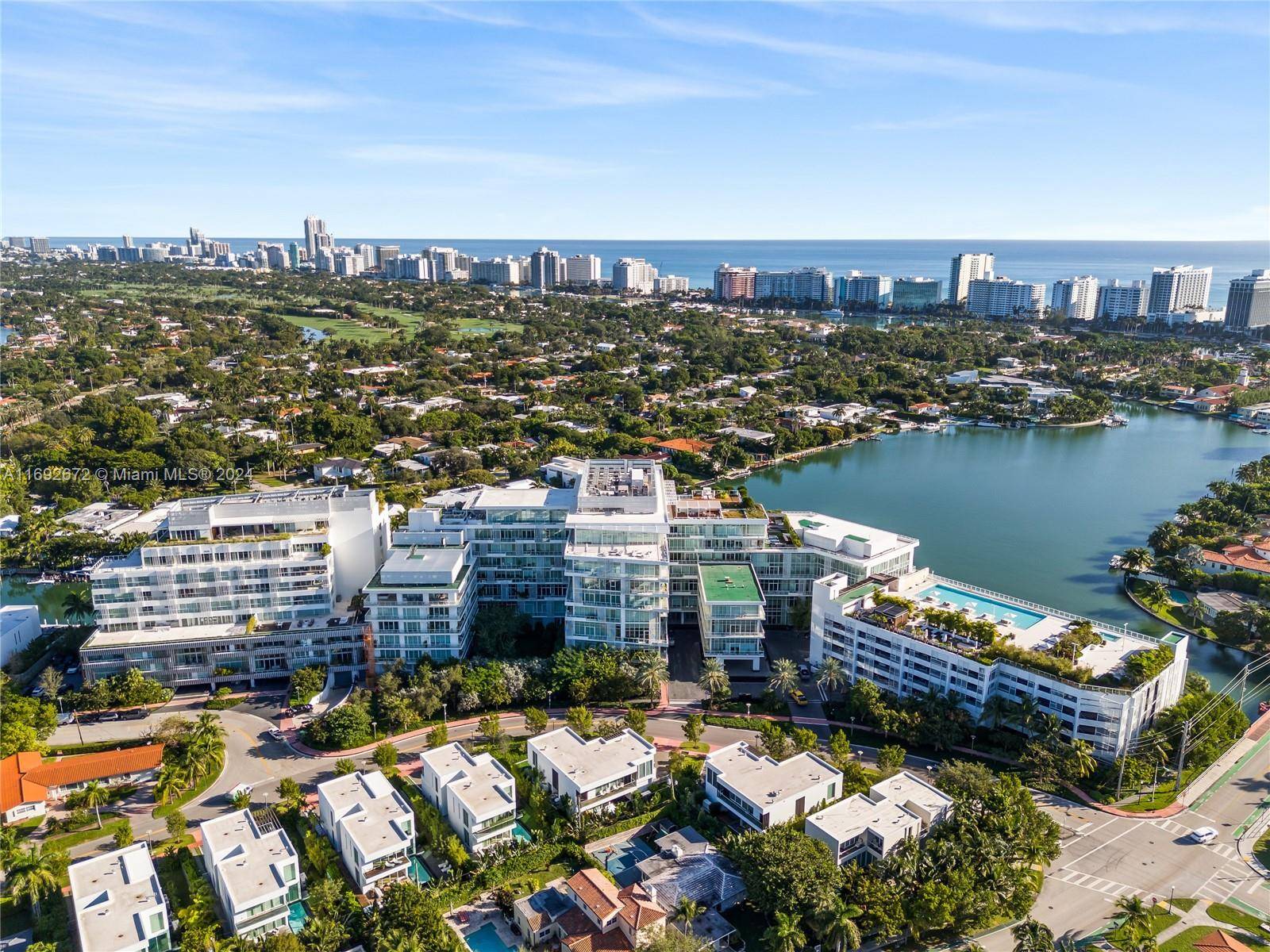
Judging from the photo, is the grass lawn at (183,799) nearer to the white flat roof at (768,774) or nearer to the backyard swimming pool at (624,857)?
the backyard swimming pool at (624,857)

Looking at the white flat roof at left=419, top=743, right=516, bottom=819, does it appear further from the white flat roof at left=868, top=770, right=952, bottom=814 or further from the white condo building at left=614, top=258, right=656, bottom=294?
the white condo building at left=614, top=258, right=656, bottom=294

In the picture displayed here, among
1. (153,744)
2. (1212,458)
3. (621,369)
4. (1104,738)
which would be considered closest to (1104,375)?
(1212,458)

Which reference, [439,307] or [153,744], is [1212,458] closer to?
[153,744]

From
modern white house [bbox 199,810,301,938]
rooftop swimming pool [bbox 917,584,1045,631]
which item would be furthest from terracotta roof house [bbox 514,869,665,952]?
rooftop swimming pool [bbox 917,584,1045,631]

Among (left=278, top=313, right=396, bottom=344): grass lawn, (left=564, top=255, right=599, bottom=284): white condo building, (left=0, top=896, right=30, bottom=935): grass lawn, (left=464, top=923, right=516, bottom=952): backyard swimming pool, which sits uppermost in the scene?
(left=564, top=255, right=599, bottom=284): white condo building

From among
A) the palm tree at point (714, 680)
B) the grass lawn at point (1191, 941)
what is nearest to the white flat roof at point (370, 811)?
the palm tree at point (714, 680)

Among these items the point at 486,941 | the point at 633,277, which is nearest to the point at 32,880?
the point at 486,941
